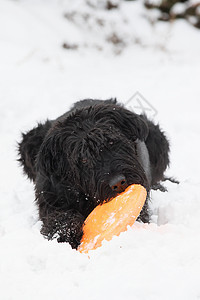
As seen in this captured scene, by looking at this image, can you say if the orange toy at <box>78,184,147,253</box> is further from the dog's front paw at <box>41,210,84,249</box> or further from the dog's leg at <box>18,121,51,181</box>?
the dog's leg at <box>18,121,51,181</box>

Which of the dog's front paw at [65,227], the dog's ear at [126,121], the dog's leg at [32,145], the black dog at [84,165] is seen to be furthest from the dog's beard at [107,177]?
the dog's leg at [32,145]

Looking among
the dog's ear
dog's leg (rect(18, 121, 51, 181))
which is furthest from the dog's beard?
dog's leg (rect(18, 121, 51, 181))

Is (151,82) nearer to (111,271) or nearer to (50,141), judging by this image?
(50,141)

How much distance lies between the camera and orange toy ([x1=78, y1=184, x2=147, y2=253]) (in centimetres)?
261

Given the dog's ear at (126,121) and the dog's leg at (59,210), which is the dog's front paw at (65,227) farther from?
the dog's ear at (126,121)

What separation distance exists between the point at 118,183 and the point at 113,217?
245 mm

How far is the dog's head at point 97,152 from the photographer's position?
2.89m

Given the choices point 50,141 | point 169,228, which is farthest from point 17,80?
point 169,228

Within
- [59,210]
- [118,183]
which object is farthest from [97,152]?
[59,210]

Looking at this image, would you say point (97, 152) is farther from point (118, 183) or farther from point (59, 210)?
point (59, 210)

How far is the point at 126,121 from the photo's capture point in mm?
3398

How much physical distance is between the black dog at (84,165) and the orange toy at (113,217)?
0.08 metres

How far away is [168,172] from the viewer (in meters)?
5.26

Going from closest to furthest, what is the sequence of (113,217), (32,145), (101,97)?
(113,217) < (32,145) < (101,97)
